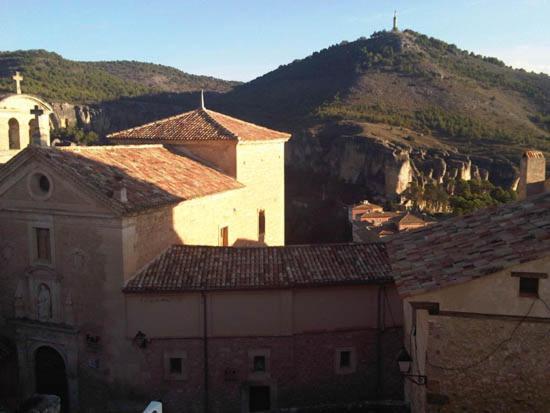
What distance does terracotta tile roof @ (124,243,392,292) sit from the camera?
1291cm

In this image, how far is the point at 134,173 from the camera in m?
14.8

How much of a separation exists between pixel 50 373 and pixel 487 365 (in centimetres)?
1084

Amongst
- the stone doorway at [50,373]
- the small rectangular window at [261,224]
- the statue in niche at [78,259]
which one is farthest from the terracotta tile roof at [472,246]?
the small rectangular window at [261,224]

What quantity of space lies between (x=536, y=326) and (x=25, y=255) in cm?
1149

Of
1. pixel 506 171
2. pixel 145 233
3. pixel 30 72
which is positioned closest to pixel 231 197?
pixel 145 233

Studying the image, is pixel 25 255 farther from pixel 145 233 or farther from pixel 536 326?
pixel 536 326

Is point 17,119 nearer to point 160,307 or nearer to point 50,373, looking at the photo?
point 50,373

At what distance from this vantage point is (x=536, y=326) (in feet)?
23.7

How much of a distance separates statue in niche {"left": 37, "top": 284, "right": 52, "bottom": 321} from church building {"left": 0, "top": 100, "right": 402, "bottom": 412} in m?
0.03

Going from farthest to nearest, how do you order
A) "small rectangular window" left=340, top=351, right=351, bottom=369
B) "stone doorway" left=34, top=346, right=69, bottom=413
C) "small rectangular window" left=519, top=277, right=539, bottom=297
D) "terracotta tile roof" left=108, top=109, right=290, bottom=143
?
1. "terracotta tile roof" left=108, top=109, right=290, bottom=143
2. "stone doorway" left=34, top=346, right=69, bottom=413
3. "small rectangular window" left=340, top=351, right=351, bottom=369
4. "small rectangular window" left=519, top=277, right=539, bottom=297

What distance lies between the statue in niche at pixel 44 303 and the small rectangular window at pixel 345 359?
7.14 meters

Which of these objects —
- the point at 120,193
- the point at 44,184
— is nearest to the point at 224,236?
the point at 120,193

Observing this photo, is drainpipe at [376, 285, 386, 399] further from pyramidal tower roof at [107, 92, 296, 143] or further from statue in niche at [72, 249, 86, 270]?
pyramidal tower roof at [107, 92, 296, 143]

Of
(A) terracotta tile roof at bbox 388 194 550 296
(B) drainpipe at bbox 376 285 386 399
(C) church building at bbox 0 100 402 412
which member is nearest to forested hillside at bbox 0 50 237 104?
(C) church building at bbox 0 100 402 412
